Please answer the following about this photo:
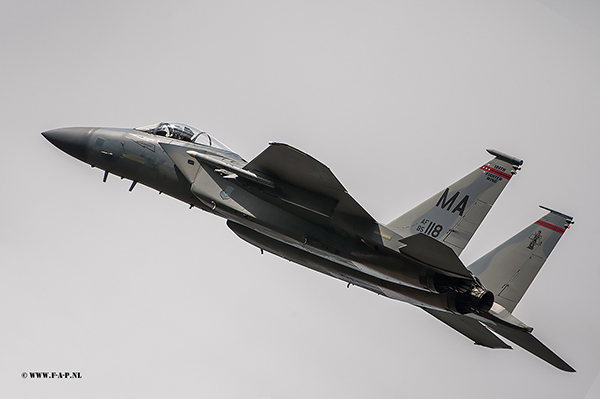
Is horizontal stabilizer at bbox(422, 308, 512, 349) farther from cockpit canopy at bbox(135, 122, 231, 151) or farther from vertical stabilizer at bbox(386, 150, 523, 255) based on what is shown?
cockpit canopy at bbox(135, 122, 231, 151)

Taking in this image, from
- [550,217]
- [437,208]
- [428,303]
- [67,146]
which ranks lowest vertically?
[67,146]

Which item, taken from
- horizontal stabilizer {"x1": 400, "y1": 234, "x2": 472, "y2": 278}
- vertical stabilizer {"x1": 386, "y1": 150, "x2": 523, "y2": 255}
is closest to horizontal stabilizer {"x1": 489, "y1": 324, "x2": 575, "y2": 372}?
vertical stabilizer {"x1": 386, "y1": 150, "x2": 523, "y2": 255}

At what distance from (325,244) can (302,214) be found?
2.34 feet

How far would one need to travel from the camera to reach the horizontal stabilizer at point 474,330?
1201cm

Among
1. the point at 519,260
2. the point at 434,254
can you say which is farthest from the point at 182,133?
the point at 519,260

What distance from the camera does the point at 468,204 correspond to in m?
10.3

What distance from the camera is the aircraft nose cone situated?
11.4 meters

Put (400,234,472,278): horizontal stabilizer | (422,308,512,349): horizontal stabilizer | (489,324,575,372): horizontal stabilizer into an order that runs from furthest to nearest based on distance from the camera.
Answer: (422,308,512,349): horizontal stabilizer, (489,324,575,372): horizontal stabilizer, (400,234,472,278): horizontal stabilizer

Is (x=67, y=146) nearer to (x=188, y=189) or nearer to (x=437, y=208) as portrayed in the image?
(x=188, y=189)

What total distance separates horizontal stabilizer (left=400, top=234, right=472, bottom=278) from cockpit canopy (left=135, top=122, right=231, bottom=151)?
4.72 metres

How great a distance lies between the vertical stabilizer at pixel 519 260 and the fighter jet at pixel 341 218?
21 millimetres

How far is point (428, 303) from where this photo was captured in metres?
10.1

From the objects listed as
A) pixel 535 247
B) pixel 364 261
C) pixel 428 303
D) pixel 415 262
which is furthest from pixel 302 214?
pixel 535 247

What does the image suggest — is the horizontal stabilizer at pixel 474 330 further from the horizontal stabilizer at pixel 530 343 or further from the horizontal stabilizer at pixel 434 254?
the horizontal stabilizer at pixel 434 254
